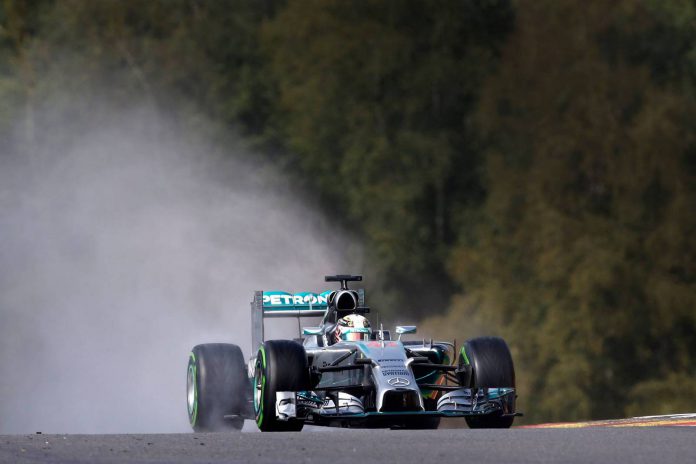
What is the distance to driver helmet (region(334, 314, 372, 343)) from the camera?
1608cm

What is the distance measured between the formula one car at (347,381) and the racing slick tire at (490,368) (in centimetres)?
1

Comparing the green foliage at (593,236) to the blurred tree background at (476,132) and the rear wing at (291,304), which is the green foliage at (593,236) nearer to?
the blurred tree background at (476,132)

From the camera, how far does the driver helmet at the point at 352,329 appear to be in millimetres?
16078

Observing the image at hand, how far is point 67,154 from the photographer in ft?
139

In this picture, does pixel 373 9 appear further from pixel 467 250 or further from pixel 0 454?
pixel 0 454

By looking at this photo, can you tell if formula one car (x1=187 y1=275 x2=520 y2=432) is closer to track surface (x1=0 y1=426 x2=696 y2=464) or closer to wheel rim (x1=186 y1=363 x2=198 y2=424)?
wheel rim (x1=186 y1=363 x2=198 y2=424)

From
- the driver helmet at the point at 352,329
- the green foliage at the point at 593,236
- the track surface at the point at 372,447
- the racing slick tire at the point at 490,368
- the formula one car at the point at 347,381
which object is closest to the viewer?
the track surface at the point at 372,447

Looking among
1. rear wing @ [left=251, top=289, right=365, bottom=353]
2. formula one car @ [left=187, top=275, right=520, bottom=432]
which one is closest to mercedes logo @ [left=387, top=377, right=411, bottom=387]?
formula one car @ [left=187, top=275, right=520, bottom=432]

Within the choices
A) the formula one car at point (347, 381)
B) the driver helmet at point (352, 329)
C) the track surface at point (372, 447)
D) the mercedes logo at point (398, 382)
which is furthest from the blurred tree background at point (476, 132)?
the track surface at point (372, 447)

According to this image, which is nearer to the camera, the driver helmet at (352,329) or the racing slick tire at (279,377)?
the racing slick tire at (279,377)

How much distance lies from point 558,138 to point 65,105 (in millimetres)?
14386

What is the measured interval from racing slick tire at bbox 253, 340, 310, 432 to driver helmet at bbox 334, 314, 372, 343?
→ 1.29 metres

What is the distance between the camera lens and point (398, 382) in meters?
14.3

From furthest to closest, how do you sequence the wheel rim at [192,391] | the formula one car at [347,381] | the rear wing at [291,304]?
the rear wing at [291,304]
the wheel rim at [192,391]
the formula one car at [347,381]
